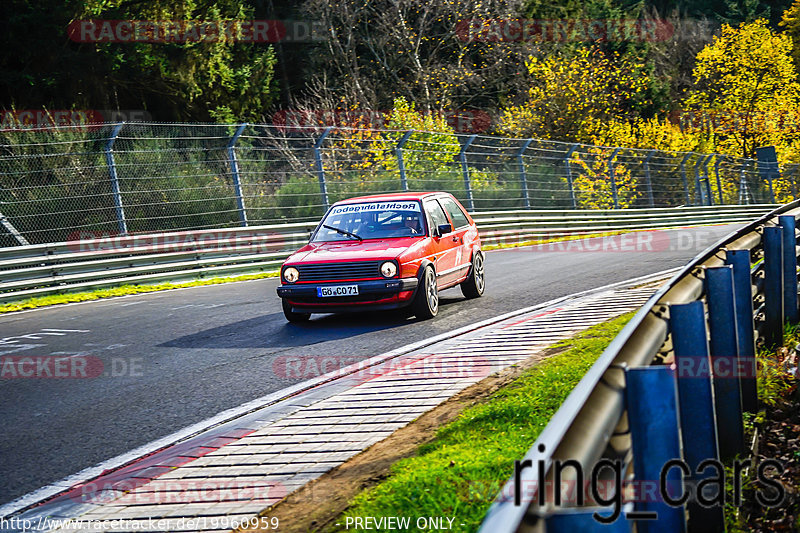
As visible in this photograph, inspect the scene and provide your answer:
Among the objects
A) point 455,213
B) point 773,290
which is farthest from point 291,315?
point 773,290

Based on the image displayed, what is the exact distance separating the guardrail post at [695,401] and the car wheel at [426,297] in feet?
23.8

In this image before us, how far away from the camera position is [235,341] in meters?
10.1

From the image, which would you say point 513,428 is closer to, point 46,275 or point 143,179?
point 46,275

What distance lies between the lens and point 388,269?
10.8 meters

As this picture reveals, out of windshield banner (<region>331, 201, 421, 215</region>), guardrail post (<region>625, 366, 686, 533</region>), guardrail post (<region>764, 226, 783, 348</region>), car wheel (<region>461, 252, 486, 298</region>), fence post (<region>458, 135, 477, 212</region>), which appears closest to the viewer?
guardrail post (<region>625, 366, 686, 533</region>)

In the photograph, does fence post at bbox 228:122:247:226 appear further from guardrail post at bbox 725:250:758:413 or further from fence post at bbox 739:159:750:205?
fence post at bbox 739:159:750:205

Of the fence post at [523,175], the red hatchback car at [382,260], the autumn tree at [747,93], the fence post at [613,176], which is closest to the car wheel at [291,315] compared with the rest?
the red hatchback car at [382,260]

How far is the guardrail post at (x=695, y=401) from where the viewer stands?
358 centimetres

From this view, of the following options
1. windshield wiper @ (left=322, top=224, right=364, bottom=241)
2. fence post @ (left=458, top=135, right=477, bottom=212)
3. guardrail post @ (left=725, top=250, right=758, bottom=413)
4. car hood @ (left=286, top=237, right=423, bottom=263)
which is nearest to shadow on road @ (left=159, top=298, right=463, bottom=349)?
car hood @ (left=286, top=237, right=423, bottom=263)

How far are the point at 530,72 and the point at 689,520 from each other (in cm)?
4149

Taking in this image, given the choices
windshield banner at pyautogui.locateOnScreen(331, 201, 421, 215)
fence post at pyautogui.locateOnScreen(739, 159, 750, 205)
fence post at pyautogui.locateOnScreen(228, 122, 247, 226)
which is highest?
fence post at pyautogui.locateOnScreen(228, 122, 247, 226)

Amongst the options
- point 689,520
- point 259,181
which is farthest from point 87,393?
point 259,181

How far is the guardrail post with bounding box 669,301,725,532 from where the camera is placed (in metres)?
3.58

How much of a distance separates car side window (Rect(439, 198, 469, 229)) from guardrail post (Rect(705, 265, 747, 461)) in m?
8.24
